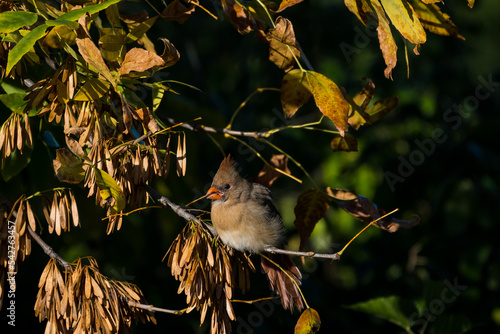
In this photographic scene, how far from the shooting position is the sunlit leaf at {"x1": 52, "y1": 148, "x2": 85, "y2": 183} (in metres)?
1.60

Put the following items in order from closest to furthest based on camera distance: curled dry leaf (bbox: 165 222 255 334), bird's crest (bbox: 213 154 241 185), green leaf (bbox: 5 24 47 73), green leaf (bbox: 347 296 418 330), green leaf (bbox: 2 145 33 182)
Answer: green leaf (bbox: 5 24 47 73), curled dry leaf (bbox: 165 222 255 334), green leaf (bbox: 2 145 33 182), bird's crest (bbox: 213 154 241 185), green leaf (bbox: 347 296 418 330)

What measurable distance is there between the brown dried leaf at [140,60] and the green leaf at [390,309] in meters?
1.90

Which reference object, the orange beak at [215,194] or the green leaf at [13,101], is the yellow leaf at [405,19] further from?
the orange beak at [215,194]

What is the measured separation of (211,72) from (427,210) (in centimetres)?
212

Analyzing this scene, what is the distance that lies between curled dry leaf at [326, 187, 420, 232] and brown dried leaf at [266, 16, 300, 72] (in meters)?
0.47

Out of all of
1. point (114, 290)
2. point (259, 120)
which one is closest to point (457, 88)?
point (259, 120)

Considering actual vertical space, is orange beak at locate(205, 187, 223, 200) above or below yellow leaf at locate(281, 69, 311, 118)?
below

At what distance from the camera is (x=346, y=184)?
446cm

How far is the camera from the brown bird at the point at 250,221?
2338 mm

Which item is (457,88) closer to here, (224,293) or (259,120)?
(259,120)

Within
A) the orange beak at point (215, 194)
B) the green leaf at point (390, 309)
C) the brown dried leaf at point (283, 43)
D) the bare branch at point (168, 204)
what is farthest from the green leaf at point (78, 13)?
the green leaf at point (390, 309)

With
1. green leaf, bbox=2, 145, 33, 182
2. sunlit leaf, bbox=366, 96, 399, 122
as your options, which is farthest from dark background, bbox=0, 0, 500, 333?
sunlit leaf, bbox=366, 96, 399, 122

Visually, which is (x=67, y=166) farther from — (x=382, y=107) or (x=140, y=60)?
(x=382, y=107)

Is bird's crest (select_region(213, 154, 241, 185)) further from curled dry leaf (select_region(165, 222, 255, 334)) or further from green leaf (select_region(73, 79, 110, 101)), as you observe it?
green leaf (select_region(73, 79, 110, 101))
